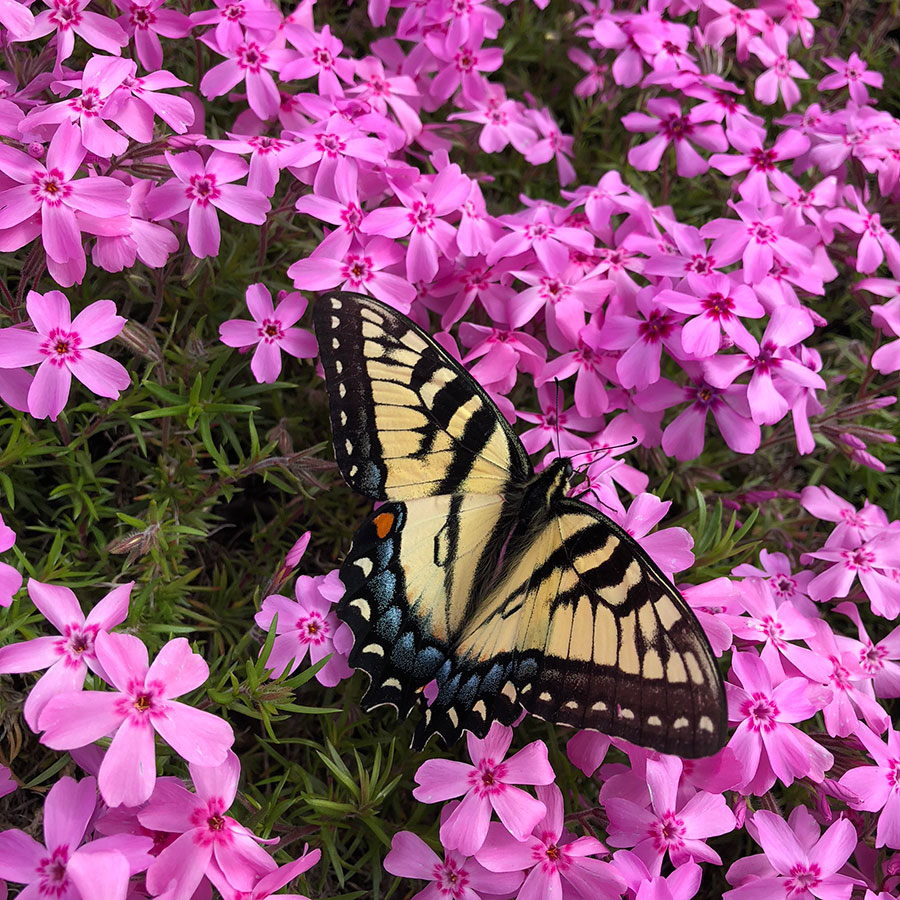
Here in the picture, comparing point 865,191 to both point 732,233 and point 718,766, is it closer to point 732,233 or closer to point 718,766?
point 732,233

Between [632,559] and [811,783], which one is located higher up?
[632,559]

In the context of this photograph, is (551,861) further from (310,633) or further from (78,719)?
(78,719)

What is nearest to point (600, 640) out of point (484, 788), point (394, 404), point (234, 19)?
point (484, 788)

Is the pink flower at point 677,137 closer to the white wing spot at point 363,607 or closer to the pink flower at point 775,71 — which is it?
the pink flower at point 775,71

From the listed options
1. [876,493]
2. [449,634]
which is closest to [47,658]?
[449,634]

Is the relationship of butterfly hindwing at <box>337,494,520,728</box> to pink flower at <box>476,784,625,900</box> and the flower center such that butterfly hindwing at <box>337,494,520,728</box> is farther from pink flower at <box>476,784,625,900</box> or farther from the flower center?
the flower center

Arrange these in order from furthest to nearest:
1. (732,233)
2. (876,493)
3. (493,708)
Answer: (876,493) < (732,233) < (493,708)

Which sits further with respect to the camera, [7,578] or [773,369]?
[773,369]

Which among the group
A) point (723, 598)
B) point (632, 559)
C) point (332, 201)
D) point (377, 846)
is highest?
point (332, 201)
